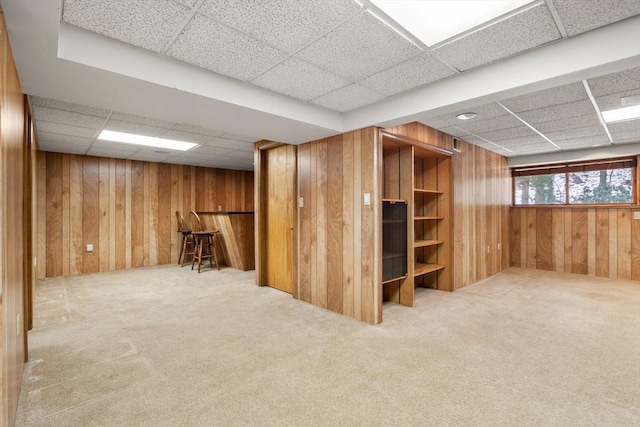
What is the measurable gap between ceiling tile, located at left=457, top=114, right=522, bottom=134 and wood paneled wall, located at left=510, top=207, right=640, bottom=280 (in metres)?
2.99

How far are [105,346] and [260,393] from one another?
155 cm

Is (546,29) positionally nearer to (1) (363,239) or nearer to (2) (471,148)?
(1) (363,239)

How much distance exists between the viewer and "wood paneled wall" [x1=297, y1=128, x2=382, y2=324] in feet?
10.2

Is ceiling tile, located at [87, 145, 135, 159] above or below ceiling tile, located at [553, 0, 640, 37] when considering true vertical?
above

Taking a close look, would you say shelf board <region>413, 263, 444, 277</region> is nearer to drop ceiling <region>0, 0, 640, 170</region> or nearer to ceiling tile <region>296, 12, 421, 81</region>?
drop ceiling <region>0, 0, 640, 170</region>

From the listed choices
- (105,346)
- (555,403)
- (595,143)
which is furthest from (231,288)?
(595,143)

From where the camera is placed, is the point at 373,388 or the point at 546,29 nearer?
the point at 546,29

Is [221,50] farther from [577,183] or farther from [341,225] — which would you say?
[577,183]

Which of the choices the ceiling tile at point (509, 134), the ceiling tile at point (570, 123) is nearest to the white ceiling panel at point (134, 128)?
the ceiling tile at point (509, 134)

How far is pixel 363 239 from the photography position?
10.4 ft

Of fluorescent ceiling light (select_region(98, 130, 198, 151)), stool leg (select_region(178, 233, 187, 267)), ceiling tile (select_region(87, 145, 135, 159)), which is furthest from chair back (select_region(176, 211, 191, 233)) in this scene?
fluorescent ceiling light (select_region(98, 130, 198, 151))

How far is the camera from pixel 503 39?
1866 mm

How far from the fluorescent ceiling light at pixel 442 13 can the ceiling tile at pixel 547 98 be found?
1540 mm

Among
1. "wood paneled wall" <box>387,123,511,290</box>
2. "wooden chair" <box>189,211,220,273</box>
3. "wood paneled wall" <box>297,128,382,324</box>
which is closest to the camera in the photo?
"wood paneled wall" <box>297,128,382,324</box>
